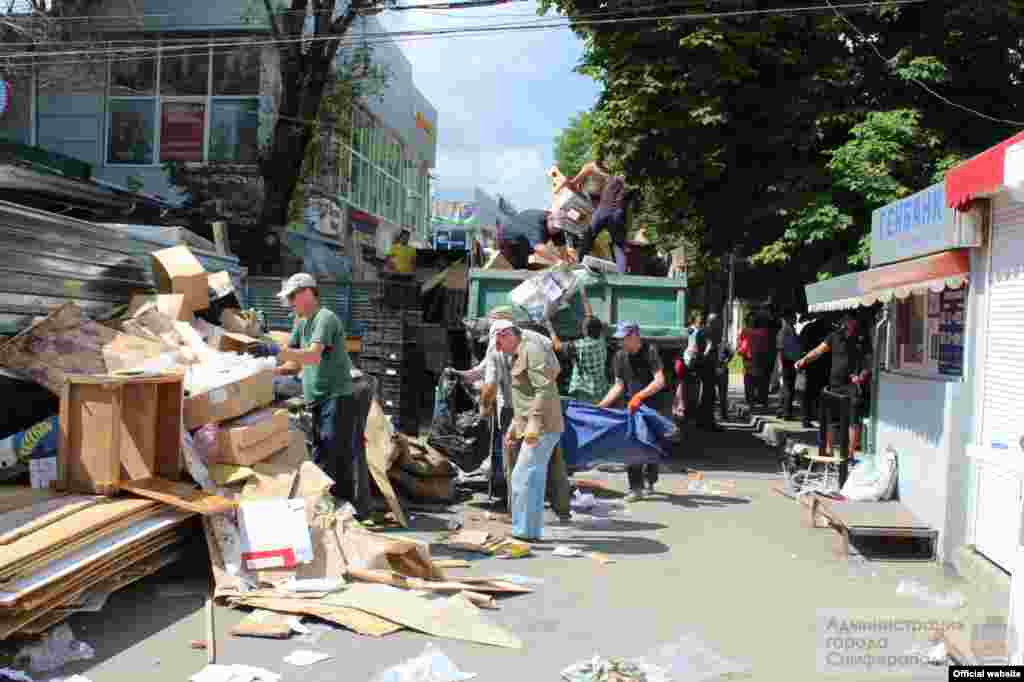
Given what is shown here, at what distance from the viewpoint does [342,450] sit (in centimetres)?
787

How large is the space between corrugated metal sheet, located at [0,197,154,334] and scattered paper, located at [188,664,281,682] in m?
3.68

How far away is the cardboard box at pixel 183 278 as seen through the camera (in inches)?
344

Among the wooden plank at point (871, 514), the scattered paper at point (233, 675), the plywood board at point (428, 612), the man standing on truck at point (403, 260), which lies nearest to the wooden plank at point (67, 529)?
the scattered paper at point (233, 675)

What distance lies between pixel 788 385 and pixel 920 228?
9061 millimetres

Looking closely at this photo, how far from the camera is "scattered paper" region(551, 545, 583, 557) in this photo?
290 inches

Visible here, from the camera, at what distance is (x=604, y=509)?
9.34 m

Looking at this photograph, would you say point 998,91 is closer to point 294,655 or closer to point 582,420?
point 582,420

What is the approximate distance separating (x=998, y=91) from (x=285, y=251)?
1307 centimetres

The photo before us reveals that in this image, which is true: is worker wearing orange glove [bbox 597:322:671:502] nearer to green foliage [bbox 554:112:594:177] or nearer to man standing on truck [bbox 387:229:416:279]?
man standing on truck [bbox 387:229:416:279]

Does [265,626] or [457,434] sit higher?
[457,434]

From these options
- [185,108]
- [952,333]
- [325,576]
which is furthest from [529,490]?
[185,108]

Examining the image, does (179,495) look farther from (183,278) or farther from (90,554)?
(183,278)

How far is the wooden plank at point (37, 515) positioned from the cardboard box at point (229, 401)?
1136mm

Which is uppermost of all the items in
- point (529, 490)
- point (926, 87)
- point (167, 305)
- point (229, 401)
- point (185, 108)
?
point (185, 108)
